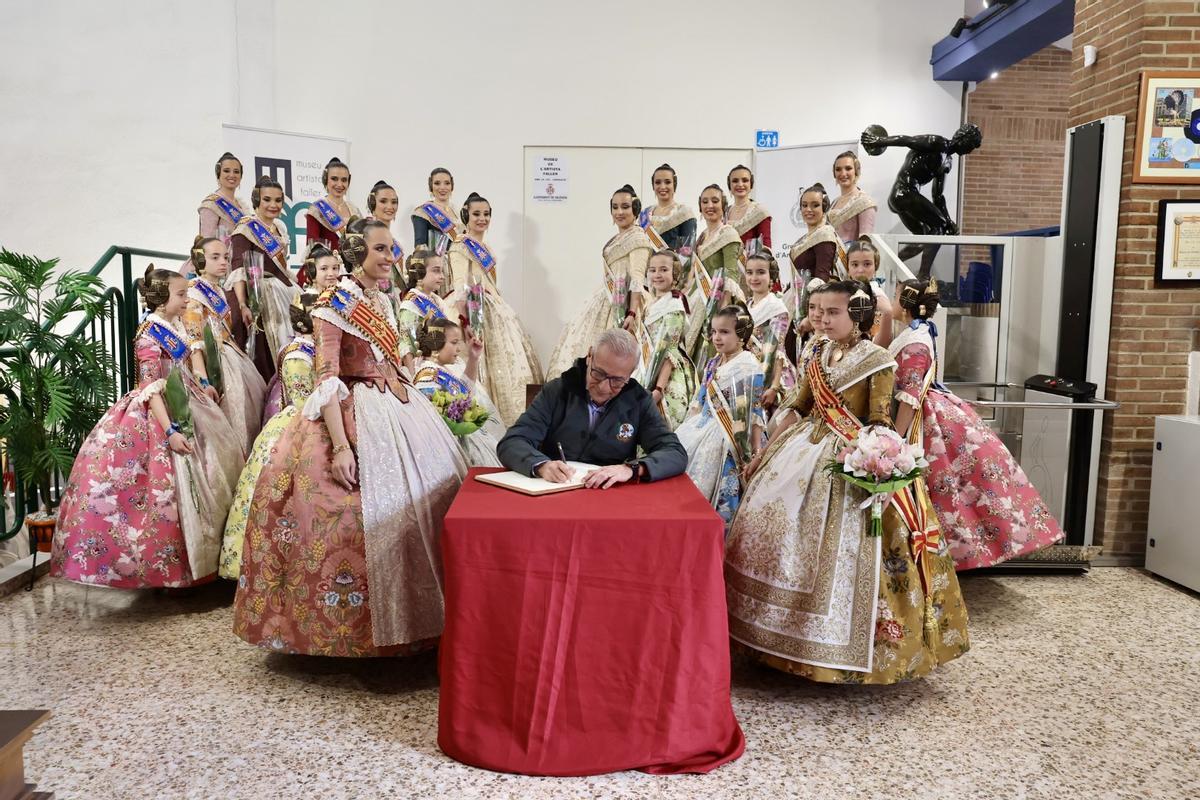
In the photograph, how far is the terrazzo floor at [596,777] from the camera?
244 centimetres

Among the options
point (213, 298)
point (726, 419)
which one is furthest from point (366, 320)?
point (213, 298)

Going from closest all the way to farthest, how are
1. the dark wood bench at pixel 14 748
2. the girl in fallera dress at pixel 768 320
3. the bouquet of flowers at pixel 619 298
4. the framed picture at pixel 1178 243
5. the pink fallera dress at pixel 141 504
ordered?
the dark wood bench at pixel 14 748 → the pink fallera dress at pixel 141 504 → the framed picture at pixel 1178 243 → the girl in fallera dress at pixel 768 320 → the bouquet of flowers at pixel 619 298

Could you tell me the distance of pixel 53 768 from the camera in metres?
2.51

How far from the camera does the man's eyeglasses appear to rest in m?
2.88

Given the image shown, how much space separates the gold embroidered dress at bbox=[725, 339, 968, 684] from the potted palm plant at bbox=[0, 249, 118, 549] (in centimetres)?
322

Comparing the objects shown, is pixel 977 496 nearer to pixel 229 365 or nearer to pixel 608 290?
pixel 608 290

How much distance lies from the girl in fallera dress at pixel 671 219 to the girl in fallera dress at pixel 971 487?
2.42 metres

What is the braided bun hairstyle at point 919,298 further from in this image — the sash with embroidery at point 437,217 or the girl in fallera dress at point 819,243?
the sash with embroidery at point 437,217

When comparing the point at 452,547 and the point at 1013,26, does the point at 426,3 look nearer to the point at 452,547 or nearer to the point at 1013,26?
the point at 1013,26

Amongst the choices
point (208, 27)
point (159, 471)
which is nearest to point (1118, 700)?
point (159, 471)

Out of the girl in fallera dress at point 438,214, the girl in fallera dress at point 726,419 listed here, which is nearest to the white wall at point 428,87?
the girl in fallera dress at point 438,214

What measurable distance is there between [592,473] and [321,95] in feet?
19.2

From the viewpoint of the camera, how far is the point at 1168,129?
14.5ft

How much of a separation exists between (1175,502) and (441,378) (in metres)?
3.57
